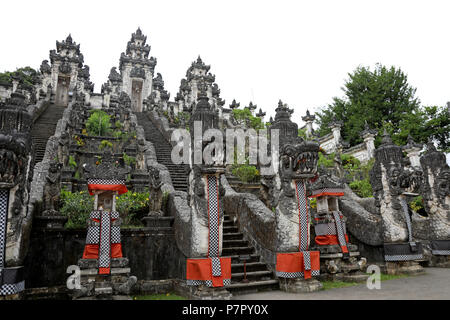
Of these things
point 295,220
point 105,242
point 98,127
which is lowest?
point 105,242

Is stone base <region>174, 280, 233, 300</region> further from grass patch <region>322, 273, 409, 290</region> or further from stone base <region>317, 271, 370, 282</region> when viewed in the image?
stone base <region>317, 271, 370, 282</region>

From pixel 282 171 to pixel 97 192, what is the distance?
4.09 metres

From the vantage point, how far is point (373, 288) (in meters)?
6.50

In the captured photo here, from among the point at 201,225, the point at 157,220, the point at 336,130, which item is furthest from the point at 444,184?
the point at 336,130

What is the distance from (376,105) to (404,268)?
24050 mm

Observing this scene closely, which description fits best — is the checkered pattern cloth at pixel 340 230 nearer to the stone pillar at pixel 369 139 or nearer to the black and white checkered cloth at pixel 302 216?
the black and white checkered cloth at pixel 302 216

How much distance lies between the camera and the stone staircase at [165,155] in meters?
11.6

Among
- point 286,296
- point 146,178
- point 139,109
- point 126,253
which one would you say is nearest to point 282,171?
point 286,296

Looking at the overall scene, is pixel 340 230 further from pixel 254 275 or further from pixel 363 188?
pixel 363 188

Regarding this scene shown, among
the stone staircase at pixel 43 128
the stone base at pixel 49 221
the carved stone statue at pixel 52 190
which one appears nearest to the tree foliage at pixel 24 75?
the stone staircase at pixel 43 128

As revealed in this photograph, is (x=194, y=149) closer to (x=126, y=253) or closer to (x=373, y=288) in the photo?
(x=126, y=253)

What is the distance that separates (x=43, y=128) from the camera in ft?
59.0

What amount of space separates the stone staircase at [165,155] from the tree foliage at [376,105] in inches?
650
